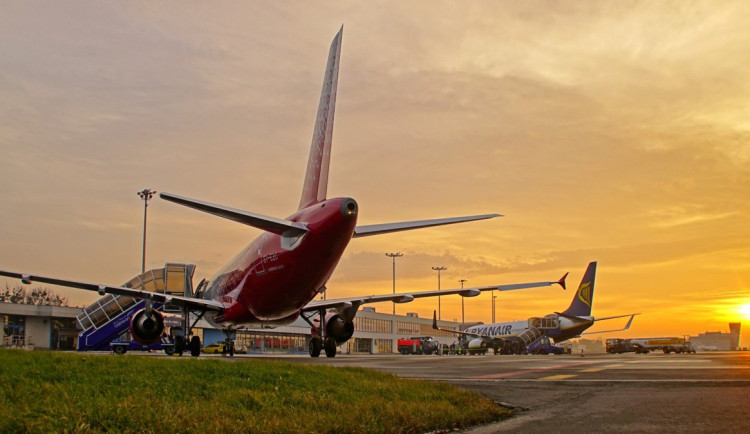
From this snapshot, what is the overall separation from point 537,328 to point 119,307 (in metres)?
53.6

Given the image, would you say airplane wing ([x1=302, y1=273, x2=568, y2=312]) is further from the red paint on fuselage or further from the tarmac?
the tarmac

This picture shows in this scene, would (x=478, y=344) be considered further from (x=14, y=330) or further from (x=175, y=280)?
(x=175, y=280)

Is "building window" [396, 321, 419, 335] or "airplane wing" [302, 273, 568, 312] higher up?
"airplane wing" [302, 273, 568, 312]

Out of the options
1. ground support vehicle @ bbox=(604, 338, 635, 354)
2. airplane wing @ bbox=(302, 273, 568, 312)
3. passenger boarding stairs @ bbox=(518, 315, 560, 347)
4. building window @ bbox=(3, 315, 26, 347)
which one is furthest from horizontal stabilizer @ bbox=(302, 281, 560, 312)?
ground support vehicle @ bbox=(604, 338, 635, 354)

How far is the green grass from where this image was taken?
7.22 m

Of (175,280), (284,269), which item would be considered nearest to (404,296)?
(284,269)

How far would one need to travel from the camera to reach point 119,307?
43.3 meters

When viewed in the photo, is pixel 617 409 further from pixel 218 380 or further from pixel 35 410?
pixel 35 410

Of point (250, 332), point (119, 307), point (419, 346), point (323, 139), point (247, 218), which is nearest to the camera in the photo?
point (247, 218)

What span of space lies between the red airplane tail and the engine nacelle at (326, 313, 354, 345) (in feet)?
21.4

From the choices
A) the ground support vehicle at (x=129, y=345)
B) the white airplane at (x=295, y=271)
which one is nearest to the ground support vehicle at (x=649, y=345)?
the ground support vehicle at (x=129, y=345)

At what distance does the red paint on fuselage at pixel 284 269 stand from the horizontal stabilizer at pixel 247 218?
0.48 m

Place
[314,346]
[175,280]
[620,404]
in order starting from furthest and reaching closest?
[175,280], [314,346], [620,404]

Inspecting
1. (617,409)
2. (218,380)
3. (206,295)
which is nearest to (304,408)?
(218,380)
